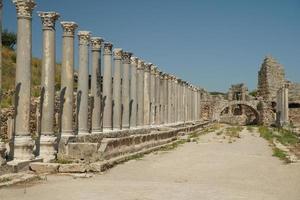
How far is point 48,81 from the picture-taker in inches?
581

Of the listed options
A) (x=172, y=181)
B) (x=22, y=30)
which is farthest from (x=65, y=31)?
(x=172, y=181)

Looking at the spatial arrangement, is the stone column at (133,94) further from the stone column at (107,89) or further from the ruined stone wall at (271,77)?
the ruined stone wall at (271,77)

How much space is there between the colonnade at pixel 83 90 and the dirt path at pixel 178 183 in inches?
93.9

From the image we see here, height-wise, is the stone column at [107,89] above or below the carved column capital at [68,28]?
below

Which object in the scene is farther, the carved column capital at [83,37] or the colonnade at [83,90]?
the carved column capital at [83,37]

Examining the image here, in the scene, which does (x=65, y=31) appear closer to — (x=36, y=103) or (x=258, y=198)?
(x=36, y=103)

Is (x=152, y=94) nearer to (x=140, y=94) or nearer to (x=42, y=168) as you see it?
(x=140, y=94)

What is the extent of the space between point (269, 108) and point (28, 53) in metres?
52.4

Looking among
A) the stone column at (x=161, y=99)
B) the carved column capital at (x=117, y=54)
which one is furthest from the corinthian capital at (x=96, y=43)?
the stone column at (x=161, y=99)

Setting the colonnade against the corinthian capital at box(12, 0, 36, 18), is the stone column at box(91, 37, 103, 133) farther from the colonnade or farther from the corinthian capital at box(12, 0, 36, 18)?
the corinthian capital at box(12, 0, 36, 18)

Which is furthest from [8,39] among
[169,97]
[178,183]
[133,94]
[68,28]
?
[178,183]

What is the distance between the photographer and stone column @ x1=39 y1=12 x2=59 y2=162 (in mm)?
14492

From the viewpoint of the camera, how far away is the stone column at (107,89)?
70.7 feet

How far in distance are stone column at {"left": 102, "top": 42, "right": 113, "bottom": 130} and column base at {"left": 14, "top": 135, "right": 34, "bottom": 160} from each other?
8.99m
